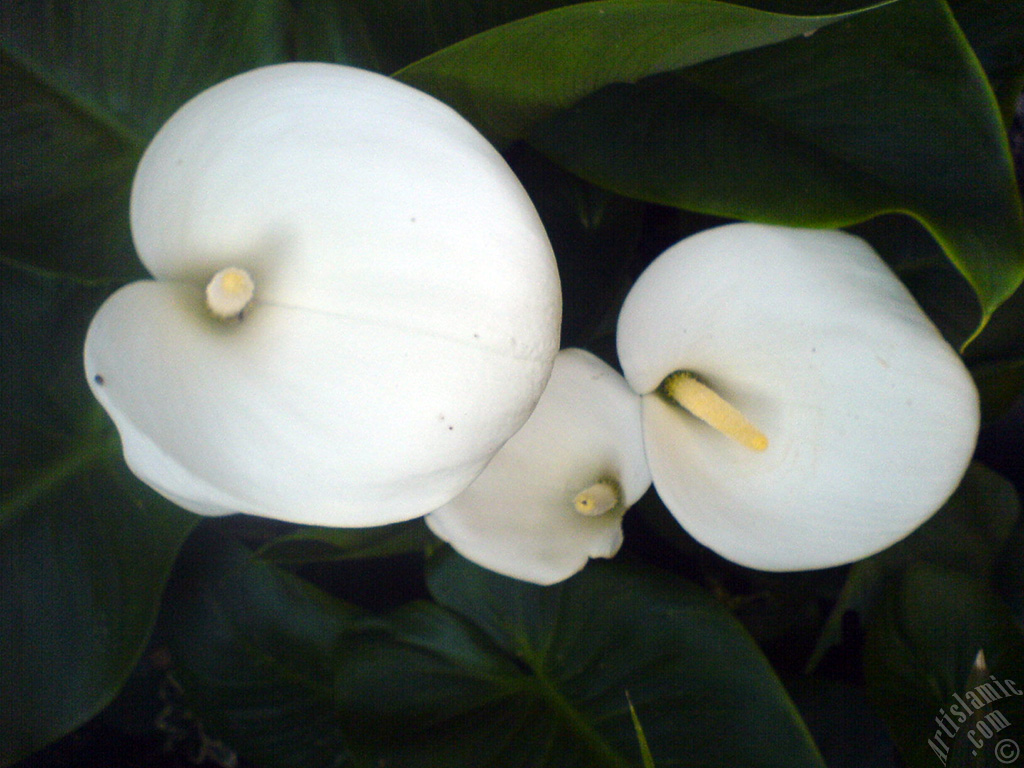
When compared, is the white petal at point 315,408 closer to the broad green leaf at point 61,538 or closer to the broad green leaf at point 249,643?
the broad green leaf at point 61,538

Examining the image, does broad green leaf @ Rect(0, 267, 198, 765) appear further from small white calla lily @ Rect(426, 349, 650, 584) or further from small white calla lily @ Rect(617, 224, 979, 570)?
small white calla lily @ Rect(617, 224, 979, 570)

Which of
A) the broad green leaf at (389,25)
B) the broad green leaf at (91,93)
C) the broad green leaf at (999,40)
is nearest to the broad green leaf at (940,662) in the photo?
the broad green leaf at (999,40)

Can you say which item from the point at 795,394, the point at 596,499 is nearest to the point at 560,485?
the point at 596,499

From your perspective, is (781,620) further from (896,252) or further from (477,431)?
(477,431)

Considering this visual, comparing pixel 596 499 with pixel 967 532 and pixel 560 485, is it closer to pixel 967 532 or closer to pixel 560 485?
pixel 560 485

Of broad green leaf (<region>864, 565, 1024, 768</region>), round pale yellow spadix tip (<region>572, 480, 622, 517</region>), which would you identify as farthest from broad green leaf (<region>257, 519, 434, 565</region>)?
broad green leaf (<region>864, 565, 1024, 768</region>)

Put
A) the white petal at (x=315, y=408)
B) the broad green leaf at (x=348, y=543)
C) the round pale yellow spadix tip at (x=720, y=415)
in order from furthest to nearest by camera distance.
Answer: the broad green leaf at (x=348, y=543), the round pale yellow spadix tip at (x=720, y=415), the white petal at (x=315, y=408)

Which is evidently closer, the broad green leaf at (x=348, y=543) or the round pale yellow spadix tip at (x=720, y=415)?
the round pale yellow spadix tip at (x=720, y=415)
